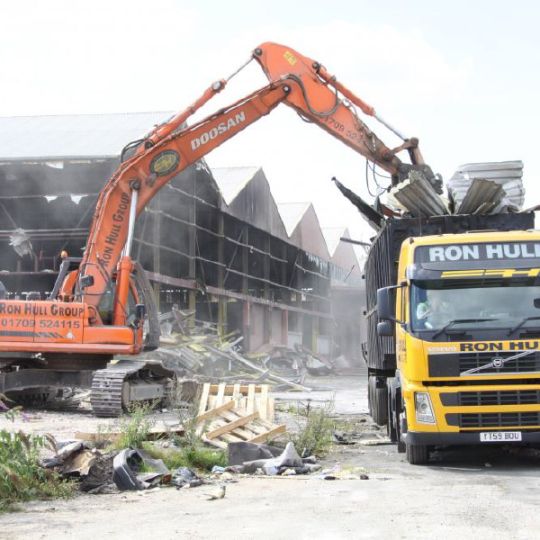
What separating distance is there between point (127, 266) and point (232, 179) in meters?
21.3

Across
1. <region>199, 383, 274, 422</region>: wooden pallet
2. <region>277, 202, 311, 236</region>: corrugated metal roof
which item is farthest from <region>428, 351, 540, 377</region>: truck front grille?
<region>277, 202, 311, 236</region>: corrugated metal roof

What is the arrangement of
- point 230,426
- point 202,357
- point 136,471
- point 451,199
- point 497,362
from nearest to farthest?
1. point 136,471
2. point 497,362
3. point 230,426
4. point 451,199
5. point 202,357

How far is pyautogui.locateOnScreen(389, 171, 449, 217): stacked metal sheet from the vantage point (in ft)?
42.3

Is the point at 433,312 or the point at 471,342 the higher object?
the point at 433,312

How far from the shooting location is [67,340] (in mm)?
15594

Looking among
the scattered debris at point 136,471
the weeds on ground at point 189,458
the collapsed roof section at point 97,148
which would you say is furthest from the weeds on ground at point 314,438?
the collapsed roof section at point 97,148

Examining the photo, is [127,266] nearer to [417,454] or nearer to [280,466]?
[280,466]

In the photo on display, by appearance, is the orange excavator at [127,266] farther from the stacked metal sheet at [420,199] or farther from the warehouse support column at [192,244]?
the warehouse support column at [192,244]

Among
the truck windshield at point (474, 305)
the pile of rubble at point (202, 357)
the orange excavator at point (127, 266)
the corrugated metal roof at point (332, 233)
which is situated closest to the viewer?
the truck windshield at point (474, 305)

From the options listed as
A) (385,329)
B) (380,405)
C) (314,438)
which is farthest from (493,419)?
(380,405)

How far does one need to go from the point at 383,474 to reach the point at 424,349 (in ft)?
4.80

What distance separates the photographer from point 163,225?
29.2 m

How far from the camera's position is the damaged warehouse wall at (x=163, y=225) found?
1035 inches

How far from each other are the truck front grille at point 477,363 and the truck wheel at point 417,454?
1.01m
